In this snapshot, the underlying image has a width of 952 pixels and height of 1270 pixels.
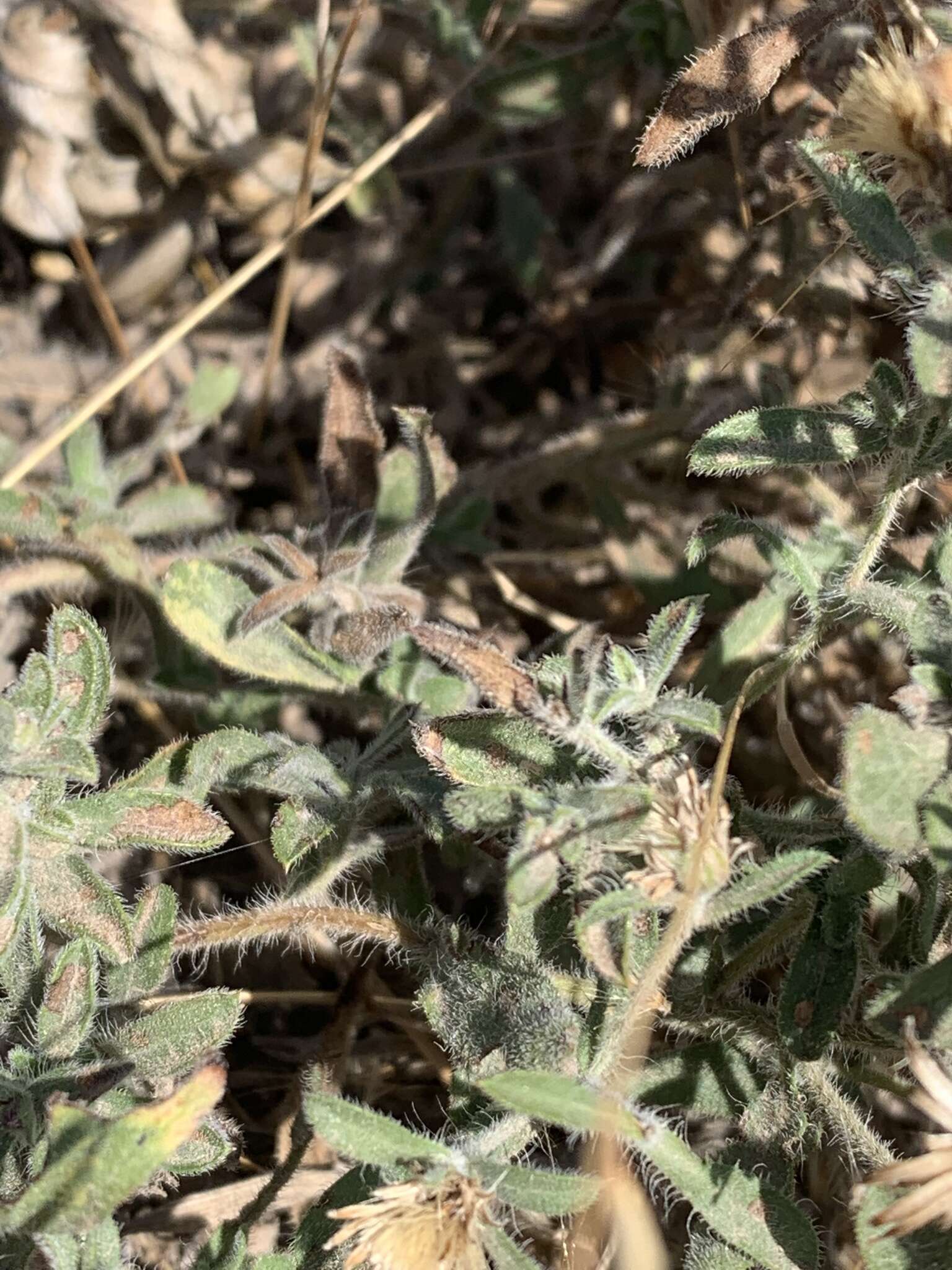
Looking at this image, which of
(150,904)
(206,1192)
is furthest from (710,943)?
(206,1192)

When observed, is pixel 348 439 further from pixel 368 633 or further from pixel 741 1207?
pixel 741 1207

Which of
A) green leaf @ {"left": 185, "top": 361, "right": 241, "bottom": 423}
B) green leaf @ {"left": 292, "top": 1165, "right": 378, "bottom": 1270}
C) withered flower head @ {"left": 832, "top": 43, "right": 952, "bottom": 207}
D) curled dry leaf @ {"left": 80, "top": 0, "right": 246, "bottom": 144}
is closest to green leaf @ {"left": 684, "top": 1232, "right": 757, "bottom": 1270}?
green leaf @ {"left": 292, "top": 1165, "right": 378, "bottom": 1270}

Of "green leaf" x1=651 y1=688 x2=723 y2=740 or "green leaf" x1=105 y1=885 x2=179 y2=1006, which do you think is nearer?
"green leaf" x1=651 y1=688 x2=723 y2=740

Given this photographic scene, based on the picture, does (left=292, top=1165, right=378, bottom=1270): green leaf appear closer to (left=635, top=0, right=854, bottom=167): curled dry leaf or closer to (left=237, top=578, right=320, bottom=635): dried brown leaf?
(left=237, top=578, right=320, bottom=635): dried brown leaf

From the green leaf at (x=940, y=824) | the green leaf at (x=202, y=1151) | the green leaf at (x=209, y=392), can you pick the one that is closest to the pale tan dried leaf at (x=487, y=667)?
the green leaf at (x=940, y=824)

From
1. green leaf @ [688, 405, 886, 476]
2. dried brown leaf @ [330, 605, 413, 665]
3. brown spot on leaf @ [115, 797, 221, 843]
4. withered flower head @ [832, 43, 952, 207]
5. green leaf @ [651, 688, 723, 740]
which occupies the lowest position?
brown spot on leaf @ [115, 797, 221, 843]

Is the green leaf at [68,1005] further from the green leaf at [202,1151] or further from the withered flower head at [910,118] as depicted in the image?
the withered flower head at [910,118]

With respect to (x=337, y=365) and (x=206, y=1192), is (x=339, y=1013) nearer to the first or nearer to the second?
(x=206, y=1192)

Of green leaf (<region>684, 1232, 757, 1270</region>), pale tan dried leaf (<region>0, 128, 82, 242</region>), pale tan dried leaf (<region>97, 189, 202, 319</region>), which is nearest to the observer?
green leaf (<region>684, 1232, 757, 1270</region>)

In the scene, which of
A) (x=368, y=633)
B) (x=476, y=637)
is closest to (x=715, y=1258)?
(x=476, y=637)
